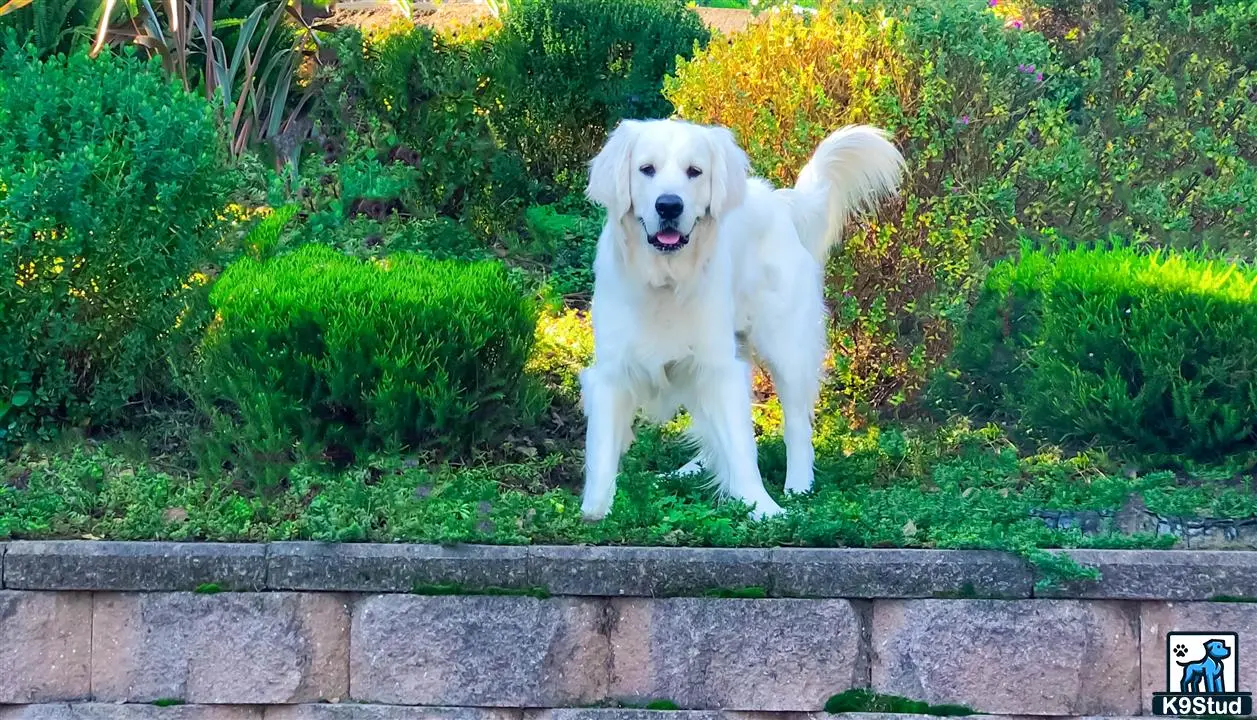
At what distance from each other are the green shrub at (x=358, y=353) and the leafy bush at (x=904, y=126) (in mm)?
1829

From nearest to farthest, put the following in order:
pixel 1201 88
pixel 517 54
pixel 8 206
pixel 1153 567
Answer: pixel 1153 567 < pixel 8 206 < pixel 1201 88 < pixel 517 54

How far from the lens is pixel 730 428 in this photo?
491 cm

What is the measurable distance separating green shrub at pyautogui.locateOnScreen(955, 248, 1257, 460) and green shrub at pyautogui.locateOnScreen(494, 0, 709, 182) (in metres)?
3.71

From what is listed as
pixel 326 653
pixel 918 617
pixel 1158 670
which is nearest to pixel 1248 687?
pixel 1158 670

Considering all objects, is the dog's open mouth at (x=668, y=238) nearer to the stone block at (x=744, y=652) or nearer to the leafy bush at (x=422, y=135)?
the stone block at (x=744, y=652)

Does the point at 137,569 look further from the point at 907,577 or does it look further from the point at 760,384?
the point at 760,384

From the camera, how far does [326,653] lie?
4109mm

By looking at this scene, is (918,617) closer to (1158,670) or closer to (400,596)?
(1158,670)

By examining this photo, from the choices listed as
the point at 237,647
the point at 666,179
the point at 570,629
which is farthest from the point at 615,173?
the point at 237,647

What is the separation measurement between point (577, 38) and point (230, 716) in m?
5.41

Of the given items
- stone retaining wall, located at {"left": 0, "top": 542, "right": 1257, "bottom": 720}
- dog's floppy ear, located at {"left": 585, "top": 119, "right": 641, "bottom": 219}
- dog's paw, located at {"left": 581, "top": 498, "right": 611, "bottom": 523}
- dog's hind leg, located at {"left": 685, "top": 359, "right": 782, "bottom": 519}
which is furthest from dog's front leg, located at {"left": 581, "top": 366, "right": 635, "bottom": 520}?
stone retaining wall, located at {"left": 0, "top": 542, "right": 1257, "bottom": 720}

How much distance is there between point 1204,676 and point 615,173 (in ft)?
7.62

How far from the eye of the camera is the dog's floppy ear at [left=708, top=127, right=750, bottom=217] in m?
4.79

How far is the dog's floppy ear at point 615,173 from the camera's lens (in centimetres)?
475
